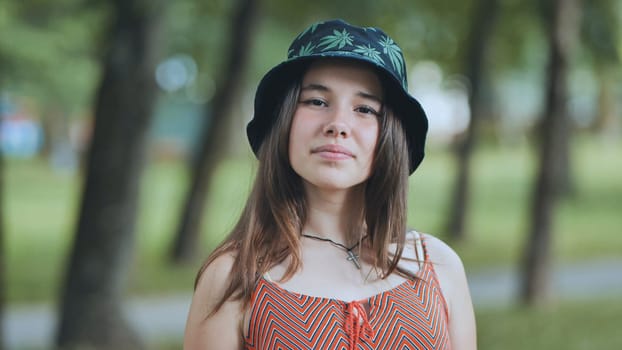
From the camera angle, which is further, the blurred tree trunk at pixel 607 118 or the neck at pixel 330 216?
the blurred tree trunk at pixel 607 118

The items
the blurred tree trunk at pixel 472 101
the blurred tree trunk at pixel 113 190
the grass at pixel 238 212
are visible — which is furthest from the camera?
the blurred tree trunk at pixel 472 101

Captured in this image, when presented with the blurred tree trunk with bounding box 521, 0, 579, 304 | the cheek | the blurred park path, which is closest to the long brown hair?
the cheek

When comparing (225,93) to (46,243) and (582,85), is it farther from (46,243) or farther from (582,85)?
(582,85)

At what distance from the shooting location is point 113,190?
→ 7.20 m

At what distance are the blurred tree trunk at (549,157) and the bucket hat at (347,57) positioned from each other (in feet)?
23.9

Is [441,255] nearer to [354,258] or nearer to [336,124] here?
[354,258]

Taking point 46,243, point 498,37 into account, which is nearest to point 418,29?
point 498,37

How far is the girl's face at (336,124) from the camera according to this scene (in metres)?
2.03

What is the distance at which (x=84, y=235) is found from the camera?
7273mm

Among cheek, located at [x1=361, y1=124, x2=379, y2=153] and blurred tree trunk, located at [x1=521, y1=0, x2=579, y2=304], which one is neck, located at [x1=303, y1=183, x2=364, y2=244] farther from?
blurred tree trunk, located at [x1=521, y1=0, x2=579, y2=304]

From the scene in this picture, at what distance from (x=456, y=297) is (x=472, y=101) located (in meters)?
12.9

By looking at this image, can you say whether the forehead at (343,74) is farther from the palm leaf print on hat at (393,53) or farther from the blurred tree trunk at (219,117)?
the blurred tree trunk at (219,117)

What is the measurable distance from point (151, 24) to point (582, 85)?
29604 millimetres

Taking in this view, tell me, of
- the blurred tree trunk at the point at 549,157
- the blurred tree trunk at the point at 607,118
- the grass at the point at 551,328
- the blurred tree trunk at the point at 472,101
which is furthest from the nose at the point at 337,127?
the blurred tree trunk at the point at 607,118
